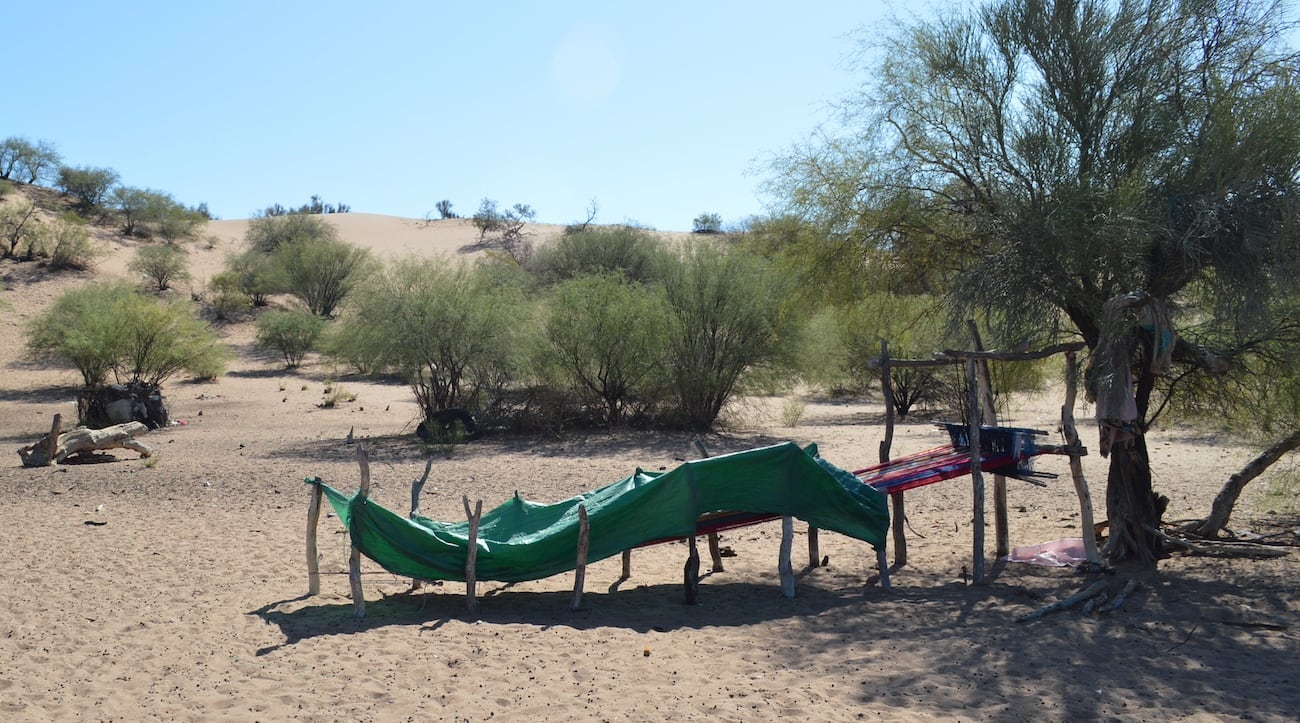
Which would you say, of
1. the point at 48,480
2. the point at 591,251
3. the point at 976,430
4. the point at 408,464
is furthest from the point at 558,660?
the point at 591,251

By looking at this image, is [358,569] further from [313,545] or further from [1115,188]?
[1115,188]

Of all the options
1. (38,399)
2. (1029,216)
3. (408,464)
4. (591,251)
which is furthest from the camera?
(591,251)

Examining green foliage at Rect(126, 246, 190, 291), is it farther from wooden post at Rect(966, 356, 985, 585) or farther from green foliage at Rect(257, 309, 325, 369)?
wooden post at Rect(966, 356, 985, 585)

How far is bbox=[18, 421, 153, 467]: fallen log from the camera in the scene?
49.2 feet

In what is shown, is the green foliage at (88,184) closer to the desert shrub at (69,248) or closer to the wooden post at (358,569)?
the desert shrub at (69,248)

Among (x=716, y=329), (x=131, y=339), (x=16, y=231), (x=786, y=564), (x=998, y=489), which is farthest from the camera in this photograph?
(x=16, y=231)

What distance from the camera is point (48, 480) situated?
45.0 feet

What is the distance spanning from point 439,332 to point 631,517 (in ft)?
38.8

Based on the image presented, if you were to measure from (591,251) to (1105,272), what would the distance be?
112 feet

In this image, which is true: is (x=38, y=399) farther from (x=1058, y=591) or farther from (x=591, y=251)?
(x=1058, y=591)

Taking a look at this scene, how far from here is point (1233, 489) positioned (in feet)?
28.6

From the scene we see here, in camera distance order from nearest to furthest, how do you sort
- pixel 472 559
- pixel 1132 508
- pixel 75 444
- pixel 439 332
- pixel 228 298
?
1. pixel 472 559
2. pixel 1132 508
3. pixel 75 444
4. pixel 439 332
5. pixel 228 298

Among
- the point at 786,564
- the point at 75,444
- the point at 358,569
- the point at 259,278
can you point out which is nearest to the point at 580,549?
the point at 358,569

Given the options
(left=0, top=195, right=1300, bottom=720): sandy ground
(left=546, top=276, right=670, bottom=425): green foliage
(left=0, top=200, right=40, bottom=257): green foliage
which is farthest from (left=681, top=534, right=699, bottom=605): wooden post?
(left=0, top=200, right=40, bottom=257): green foliage
